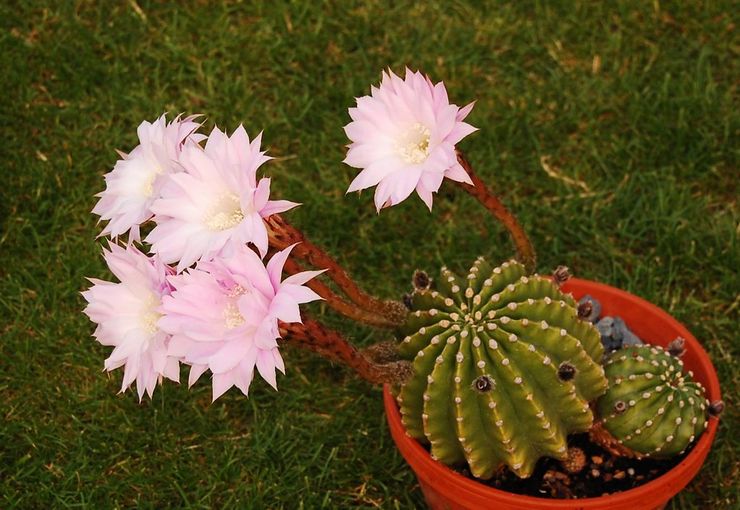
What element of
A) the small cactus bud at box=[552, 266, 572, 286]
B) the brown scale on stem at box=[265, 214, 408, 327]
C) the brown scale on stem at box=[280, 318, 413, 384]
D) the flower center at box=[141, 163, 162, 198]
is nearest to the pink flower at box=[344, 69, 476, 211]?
the brown scale on stem at box=[265, 214, 408, 327]

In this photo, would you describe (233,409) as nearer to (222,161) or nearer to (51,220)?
(51,220)

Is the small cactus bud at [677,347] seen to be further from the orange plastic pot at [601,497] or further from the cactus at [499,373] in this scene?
the cactus at [499,373]

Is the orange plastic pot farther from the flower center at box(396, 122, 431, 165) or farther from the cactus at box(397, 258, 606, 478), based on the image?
the flower center at box(396, 122, 431, 165)

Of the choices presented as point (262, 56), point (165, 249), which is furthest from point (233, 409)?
point (262, 56)

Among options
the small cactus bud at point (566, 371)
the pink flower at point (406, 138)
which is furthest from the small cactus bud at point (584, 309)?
the pink flower at point (406, 138)

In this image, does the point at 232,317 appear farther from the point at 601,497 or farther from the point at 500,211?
the point at 601,497
